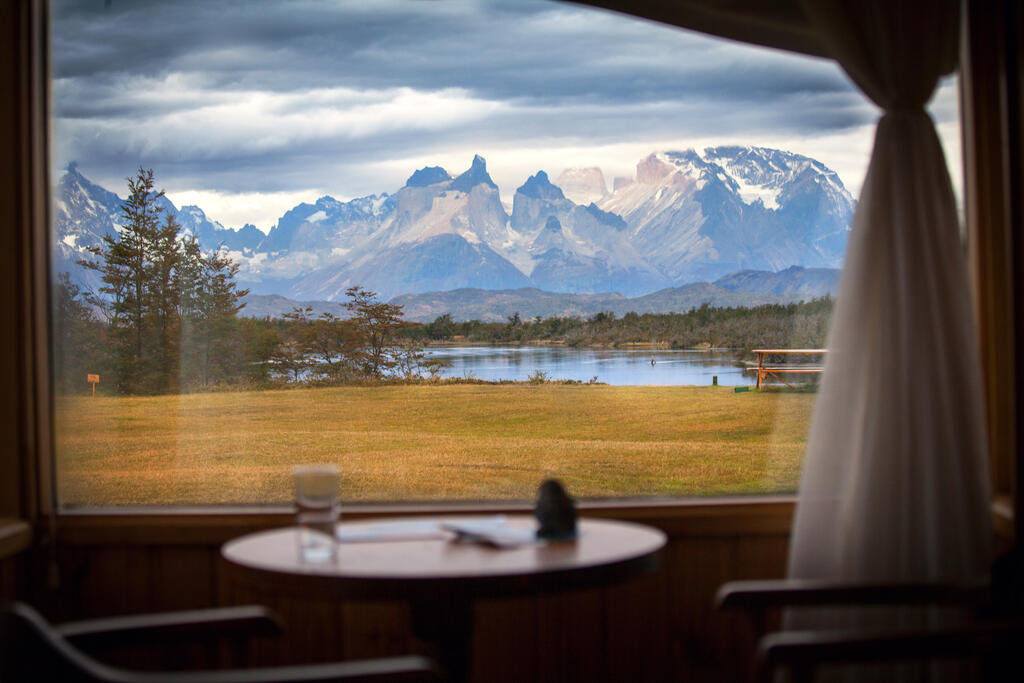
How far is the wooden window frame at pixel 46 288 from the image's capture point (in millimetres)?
1689

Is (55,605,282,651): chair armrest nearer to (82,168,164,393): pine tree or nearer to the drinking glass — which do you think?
the drinking glass

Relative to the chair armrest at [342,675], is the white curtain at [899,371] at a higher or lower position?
higher

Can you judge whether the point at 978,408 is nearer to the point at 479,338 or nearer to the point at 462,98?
the point at 479,338

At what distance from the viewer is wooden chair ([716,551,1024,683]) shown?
107 centimetres

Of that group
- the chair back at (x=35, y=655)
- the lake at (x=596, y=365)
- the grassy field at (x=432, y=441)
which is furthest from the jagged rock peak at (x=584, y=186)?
the chair back at (x=35, y=655)

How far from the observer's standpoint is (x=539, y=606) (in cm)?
176

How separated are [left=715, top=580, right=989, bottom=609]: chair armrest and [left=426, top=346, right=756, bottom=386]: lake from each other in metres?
1.68

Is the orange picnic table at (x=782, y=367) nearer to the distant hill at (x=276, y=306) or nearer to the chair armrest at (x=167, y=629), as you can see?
the chair armrest at (x=167, y=629)

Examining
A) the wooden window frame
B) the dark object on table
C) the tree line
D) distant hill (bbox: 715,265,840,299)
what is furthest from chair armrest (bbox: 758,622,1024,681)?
the tree line

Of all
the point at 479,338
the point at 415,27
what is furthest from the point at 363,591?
the point at 415,27

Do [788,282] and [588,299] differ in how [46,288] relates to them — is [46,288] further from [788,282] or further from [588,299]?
[588,299]

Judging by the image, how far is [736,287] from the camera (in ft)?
10.9

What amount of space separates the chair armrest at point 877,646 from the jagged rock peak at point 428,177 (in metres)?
3.70

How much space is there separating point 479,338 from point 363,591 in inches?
124
